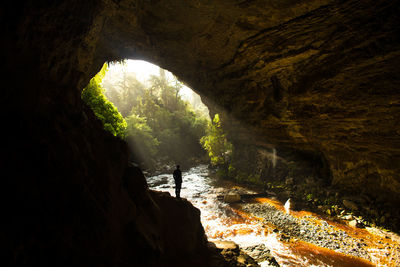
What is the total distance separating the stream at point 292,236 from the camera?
6883 mm

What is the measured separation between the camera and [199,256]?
570 centimetres

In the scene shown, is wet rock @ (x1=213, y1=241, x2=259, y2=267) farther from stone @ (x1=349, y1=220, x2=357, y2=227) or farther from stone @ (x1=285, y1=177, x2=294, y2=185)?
stone @ (x1=285, y1=177, x2=294, y2=185)

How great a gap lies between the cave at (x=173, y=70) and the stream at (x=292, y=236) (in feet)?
8.10

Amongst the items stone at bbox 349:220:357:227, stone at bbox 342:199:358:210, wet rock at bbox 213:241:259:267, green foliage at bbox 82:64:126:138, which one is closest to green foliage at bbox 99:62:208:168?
green foliage at bbox 82:64:126:138

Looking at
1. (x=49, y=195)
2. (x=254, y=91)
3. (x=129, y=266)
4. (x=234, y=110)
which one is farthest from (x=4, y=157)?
(x=234, y=110)

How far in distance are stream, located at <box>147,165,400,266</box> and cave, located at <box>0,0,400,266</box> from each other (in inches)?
97.2

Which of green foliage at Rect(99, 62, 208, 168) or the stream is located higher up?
green foliage at Rect(99, 62, 208, 168)

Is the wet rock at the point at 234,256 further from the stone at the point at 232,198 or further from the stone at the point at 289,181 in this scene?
the stone at the point at 289,181

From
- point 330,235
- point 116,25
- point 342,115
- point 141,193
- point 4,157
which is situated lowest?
point 330,235

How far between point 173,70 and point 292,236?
13336mm

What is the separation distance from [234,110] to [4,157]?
13.6 meters

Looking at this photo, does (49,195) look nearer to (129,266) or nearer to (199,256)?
(129,266)

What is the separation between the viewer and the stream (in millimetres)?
6883

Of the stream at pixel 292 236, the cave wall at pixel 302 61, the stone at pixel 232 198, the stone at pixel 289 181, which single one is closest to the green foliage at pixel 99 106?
the cave wall at pixel 302 61
